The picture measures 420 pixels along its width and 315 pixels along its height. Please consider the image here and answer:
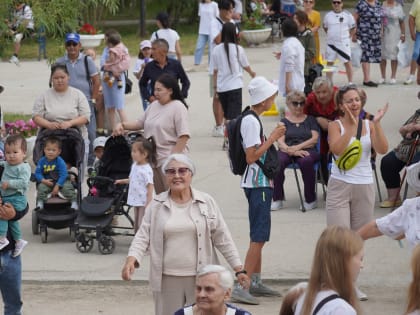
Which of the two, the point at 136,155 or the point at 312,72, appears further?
the point at 312,72

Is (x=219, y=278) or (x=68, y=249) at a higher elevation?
(x=219, y=278)

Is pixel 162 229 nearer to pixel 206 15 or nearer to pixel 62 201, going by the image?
pixel 62 201

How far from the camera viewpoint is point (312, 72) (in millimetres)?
17031

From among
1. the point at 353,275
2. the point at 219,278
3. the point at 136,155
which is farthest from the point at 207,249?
the point at 136,155

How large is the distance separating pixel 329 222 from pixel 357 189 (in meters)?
0.36

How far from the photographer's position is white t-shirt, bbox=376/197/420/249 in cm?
719

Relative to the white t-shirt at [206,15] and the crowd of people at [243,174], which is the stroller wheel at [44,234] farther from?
the white t-shirt at [206,15]

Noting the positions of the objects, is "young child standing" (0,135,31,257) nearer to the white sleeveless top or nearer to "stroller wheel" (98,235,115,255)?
"stroller wheel" (98,235,115,255)

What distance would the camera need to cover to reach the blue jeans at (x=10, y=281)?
27.6 ft

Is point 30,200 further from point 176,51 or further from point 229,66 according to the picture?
point 176,51

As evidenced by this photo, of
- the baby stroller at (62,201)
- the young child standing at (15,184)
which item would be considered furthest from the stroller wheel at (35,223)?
the young child standing at (15,184)

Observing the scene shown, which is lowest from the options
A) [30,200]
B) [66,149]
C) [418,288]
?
[30,200]

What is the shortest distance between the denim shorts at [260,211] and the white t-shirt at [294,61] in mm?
6397

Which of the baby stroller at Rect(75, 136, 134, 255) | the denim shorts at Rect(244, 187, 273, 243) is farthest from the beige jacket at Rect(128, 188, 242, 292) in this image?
the baby stroller at Rect(75, 136, 134, 255)
